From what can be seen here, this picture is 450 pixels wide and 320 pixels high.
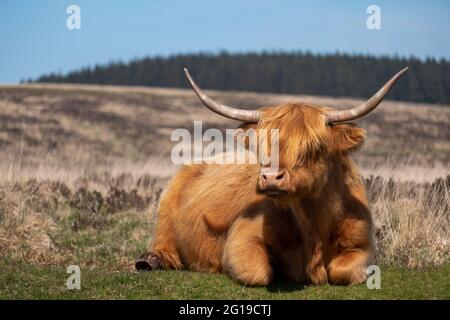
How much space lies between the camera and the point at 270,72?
121 meters

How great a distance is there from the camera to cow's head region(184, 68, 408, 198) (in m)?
6.26

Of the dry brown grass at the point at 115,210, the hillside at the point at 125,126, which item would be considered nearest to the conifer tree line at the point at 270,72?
the hillside at the point at 125,126

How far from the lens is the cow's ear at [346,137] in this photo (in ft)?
22.5

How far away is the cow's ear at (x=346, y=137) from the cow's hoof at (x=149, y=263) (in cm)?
292

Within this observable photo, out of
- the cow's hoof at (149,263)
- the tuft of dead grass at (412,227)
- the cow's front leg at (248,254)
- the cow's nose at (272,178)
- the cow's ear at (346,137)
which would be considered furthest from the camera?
the tuft of dead grass at (412,227)

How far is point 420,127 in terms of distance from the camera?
168ft

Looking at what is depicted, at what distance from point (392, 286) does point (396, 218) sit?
3.24m

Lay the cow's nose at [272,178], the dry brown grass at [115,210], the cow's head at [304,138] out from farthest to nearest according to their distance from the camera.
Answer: the dry brown grass at [115,210] → the cow's head at [304,138] → the cow's nose at [272,178]

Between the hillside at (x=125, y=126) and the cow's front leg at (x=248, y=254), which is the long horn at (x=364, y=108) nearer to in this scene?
the cow's front leg at (x=248, y=254)

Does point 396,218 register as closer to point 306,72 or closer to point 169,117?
point 169,117

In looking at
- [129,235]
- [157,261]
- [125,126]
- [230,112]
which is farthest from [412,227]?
[125,126]

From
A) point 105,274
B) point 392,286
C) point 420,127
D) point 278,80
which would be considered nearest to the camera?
point 392,286

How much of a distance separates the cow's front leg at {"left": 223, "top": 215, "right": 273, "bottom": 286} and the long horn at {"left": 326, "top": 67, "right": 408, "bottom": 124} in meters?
1.25
